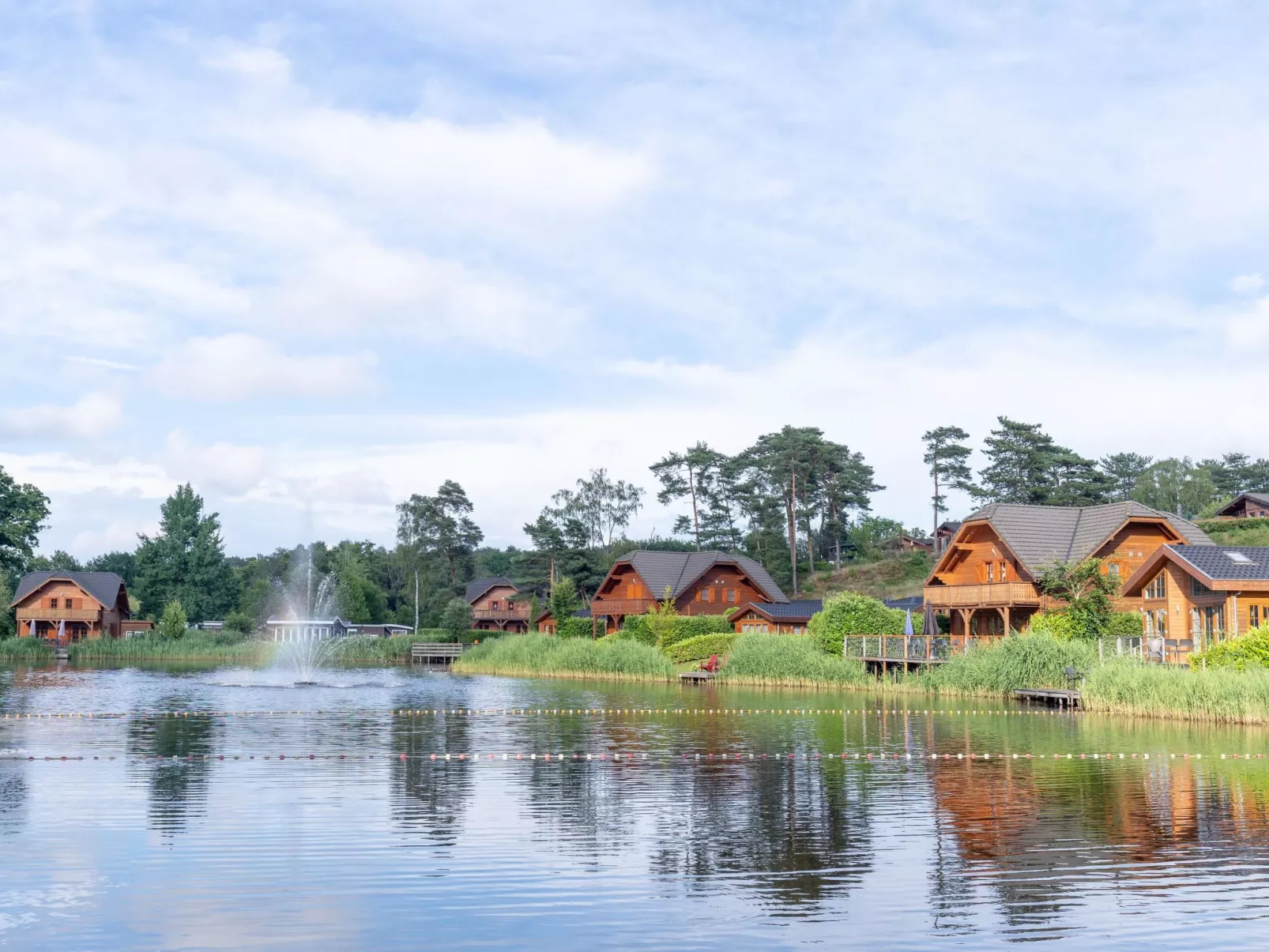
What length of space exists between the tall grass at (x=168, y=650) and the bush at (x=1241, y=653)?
6415 centimetres

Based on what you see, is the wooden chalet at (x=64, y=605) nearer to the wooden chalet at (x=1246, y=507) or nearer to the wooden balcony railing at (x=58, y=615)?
the wooden balcony railing at (x=58, y=615)

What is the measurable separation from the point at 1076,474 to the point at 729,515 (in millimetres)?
32270

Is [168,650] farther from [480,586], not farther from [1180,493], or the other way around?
[1180,493]

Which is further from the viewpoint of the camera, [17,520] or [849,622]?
[17,520]

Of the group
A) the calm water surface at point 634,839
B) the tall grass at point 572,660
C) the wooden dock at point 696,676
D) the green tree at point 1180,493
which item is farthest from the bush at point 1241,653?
the green tree at point 1180,493

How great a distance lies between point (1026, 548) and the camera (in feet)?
181

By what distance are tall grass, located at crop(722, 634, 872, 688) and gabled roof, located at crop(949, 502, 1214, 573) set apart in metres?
10.2

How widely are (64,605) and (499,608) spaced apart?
3758 centimetres

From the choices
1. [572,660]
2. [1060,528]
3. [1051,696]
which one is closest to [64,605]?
[572,660]

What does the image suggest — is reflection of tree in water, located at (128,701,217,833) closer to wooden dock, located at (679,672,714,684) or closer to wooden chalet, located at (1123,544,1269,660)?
wooden dock, located at (679,672,714,684)

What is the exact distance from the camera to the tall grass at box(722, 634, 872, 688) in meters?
50.3

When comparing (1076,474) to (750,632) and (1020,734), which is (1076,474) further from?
(1020,734)

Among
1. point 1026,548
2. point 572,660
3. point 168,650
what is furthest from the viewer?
point 168,650

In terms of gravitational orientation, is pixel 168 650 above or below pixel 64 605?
below
